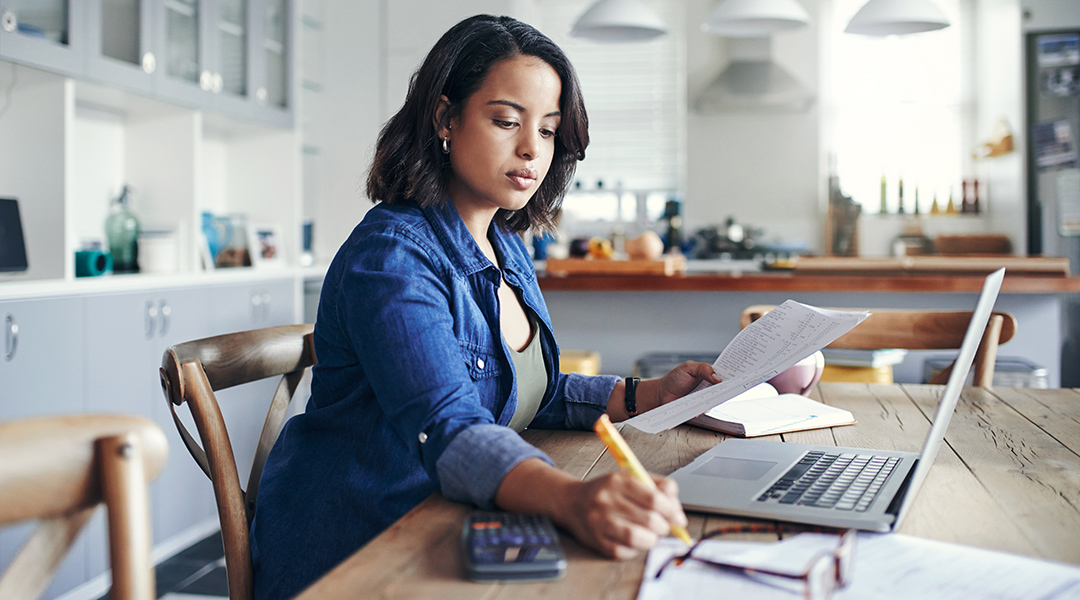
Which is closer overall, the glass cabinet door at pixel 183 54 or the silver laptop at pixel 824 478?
the silver laptop at pixel 824 478

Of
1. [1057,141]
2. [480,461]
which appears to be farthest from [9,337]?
[1057,141]

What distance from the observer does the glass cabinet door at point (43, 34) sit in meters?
2.15

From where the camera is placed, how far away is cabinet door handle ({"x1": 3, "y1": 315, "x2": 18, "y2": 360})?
2.04 m

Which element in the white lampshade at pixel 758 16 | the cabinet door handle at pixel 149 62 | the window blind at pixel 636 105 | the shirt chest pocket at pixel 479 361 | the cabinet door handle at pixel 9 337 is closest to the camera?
the shirt chest pocket at pixel 479 361

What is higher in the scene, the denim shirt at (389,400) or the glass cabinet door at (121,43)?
the glass cabinet door at (121,43)

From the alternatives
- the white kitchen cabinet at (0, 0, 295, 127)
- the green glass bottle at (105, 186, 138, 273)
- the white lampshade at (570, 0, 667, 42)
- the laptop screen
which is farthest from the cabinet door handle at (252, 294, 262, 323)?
the white lampshade at (570, 0, 667, 42)

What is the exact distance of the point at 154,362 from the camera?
258 cm

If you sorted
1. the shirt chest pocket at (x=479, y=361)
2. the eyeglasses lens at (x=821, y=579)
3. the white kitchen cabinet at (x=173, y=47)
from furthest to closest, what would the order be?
the white kitchen cabinet at (x=173, y=47) → the shirt chest pocket at (x=479, y=361) → the eyeglasses lens at (x=821, y=579)

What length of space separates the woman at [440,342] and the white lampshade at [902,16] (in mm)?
2371

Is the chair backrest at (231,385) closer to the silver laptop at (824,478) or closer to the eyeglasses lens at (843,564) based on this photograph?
the silver laptop at (824,478)

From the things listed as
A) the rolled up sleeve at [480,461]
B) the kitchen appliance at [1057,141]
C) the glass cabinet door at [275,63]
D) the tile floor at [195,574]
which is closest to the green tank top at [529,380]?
the rolled up sleeve at [480,461]

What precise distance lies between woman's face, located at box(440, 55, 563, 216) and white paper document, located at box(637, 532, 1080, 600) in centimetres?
58

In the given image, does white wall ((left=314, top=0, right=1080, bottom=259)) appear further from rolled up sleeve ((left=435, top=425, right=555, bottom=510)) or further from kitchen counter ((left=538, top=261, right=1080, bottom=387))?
rolled up sleeve ((left=435, top=425, right=555, bottom=510))

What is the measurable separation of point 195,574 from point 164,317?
78 cm
